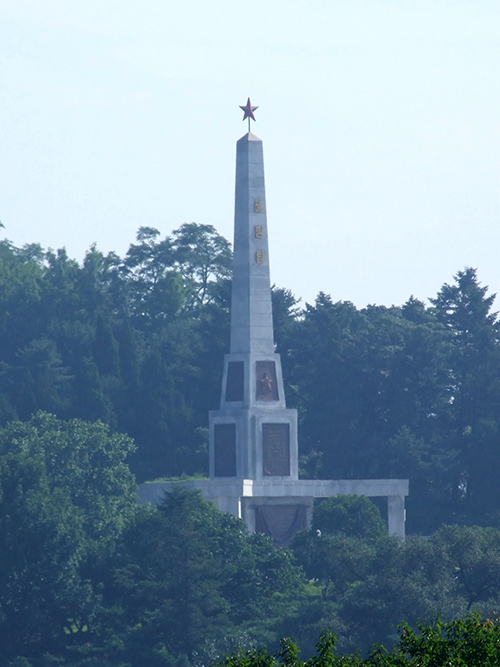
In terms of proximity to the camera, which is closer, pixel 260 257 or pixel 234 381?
pixel 260 257

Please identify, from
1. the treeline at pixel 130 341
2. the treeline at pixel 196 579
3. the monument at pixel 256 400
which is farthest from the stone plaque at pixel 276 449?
the treeline at pixel 130 341

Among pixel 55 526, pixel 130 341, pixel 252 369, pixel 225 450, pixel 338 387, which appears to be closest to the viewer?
pixel 55 526

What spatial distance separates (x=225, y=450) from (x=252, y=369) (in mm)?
3000

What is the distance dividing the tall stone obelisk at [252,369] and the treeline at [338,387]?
10.9 m

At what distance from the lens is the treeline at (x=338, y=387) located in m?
65.0

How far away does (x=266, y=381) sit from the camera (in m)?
55.3

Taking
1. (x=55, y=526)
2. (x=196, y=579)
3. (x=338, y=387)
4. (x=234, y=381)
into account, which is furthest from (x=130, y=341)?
(x=196, y=579)

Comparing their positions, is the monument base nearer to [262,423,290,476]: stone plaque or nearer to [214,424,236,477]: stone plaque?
[262,423,290,476]: stone plaque

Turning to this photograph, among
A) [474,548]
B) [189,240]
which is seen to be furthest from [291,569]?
[189,240]

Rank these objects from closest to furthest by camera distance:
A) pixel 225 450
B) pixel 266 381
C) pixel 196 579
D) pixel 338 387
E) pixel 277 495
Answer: pixel 196 579, pixel 277 495, pixel 266 381, pixel 225 450, pixel 338 387

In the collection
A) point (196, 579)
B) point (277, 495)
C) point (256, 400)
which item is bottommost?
point (196, 579)

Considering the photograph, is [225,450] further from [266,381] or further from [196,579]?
[196,579]

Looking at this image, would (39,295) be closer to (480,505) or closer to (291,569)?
(480,505)

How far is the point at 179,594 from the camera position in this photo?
154 feet
